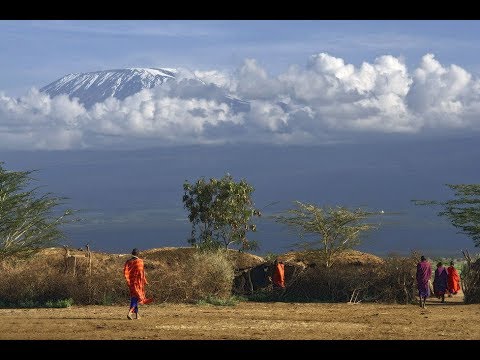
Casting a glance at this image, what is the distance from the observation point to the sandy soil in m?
17.6

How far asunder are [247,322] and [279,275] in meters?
7.32

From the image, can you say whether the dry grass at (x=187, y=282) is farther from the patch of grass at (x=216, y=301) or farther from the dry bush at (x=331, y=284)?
the patch of grass at (x=216, y=301)

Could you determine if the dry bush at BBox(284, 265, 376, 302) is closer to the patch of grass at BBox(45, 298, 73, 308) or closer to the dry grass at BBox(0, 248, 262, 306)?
the dry grass at BBox(0, 248, 262, 306)

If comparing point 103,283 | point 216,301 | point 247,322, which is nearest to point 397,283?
point 216,301

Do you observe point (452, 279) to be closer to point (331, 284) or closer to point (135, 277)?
point (331, 284)

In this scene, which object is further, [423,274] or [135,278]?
[423,274]

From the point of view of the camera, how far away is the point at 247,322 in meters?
20.1

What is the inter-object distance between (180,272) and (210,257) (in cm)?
122

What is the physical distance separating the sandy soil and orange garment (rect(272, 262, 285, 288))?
63.7 inches

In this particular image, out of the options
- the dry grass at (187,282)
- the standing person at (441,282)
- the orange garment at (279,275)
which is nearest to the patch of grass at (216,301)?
the dry grass at (187,282)

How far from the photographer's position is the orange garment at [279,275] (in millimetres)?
27281

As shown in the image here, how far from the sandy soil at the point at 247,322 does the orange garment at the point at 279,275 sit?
1.62 metres

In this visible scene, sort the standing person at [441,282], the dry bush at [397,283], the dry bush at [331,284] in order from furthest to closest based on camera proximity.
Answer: the standing person at [441,282], the dry bush at [331,284], the dry bush at [397,283]
